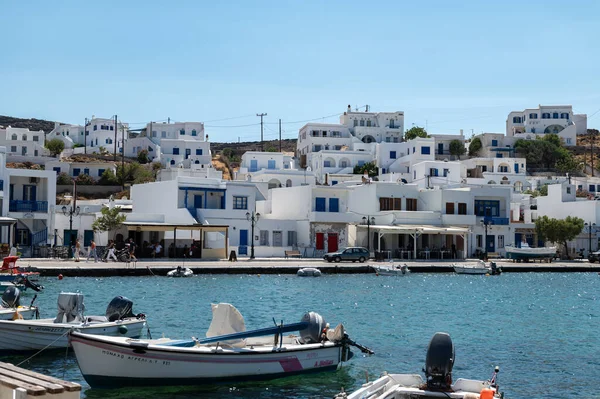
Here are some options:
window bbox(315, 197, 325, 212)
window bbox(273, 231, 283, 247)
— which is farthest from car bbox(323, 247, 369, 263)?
window bbox(315, 197, 325, 212)

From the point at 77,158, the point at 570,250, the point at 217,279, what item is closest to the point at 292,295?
the point at 217,279

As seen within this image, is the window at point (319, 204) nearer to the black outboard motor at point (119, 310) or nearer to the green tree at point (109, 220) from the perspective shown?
the green tree at point (109, 220)

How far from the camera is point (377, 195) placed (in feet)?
222

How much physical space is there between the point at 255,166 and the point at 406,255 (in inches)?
1670

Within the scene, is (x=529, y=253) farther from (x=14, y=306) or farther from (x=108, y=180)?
(x=108, y=180)

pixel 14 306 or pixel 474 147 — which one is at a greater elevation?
pixel 474 147

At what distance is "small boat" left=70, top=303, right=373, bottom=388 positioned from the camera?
17.3 meters

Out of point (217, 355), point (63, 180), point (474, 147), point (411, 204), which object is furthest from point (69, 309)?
point (474, 147)

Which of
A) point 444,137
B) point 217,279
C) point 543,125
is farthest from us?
point 543,125

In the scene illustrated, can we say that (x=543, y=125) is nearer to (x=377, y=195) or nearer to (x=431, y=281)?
(x=377, y=195)

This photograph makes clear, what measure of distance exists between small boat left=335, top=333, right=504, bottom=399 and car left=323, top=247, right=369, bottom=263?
43.0 metres

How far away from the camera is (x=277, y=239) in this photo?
207 ft

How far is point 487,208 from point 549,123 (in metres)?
80.7

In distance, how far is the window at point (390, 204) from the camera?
67812 mm
